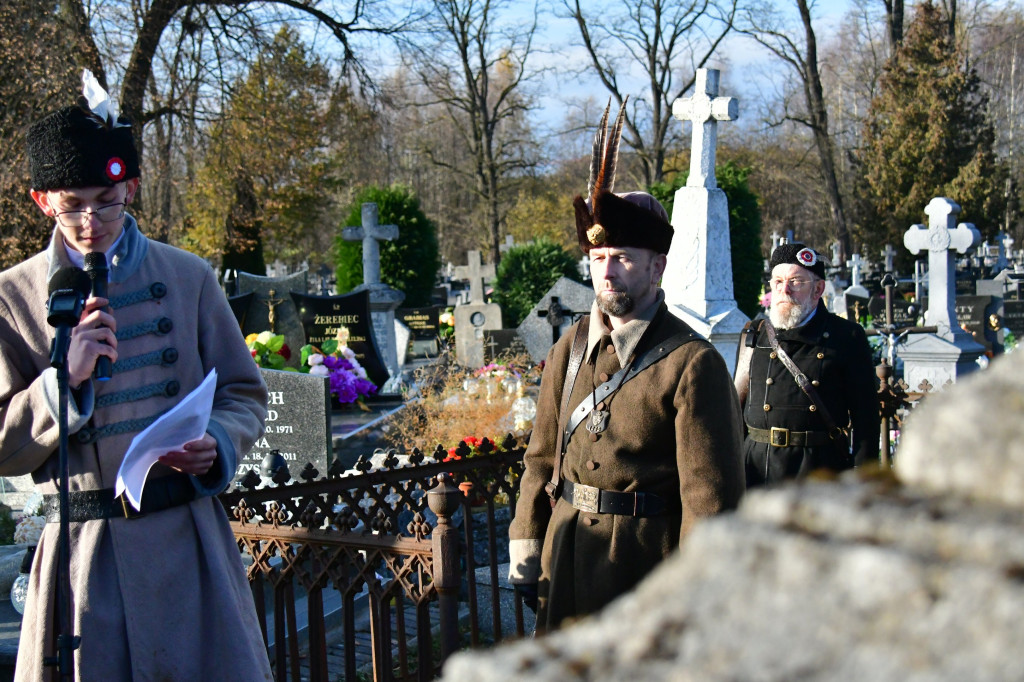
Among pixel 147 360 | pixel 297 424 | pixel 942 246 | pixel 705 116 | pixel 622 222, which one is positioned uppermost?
pixel 705 116

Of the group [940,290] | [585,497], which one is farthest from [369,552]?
[940,290]

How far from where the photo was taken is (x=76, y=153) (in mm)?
2500

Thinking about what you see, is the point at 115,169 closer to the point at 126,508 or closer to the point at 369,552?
the point at 126,508

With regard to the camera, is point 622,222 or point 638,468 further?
point 622,222

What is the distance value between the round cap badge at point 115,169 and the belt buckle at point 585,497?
4.89ft

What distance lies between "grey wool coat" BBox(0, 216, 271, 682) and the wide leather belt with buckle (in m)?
2.59

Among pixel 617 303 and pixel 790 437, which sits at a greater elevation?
pixel 617 303

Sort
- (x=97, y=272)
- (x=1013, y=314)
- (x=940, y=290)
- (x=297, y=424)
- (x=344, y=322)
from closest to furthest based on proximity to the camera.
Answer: (x=97, y=272) < (x=297, y=424) < (x=940, y=290) < (x=344, y=322) < (x=1013, y=314)

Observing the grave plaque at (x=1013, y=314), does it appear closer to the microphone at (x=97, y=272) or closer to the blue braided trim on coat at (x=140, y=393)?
the blue braided trim on coat at (x=140, y=393)

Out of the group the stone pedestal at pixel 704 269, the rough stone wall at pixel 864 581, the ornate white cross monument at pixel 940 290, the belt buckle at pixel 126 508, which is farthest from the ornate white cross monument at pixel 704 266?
the rough stone wall at pixel 864 581

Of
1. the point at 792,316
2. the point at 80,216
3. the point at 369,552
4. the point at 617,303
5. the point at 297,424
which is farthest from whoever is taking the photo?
the point at 297,424

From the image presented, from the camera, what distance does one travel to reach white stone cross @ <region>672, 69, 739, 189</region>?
8.25 m

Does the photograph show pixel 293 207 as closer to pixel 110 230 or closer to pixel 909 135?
pixel 909 135

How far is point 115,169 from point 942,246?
11947 millimetres
